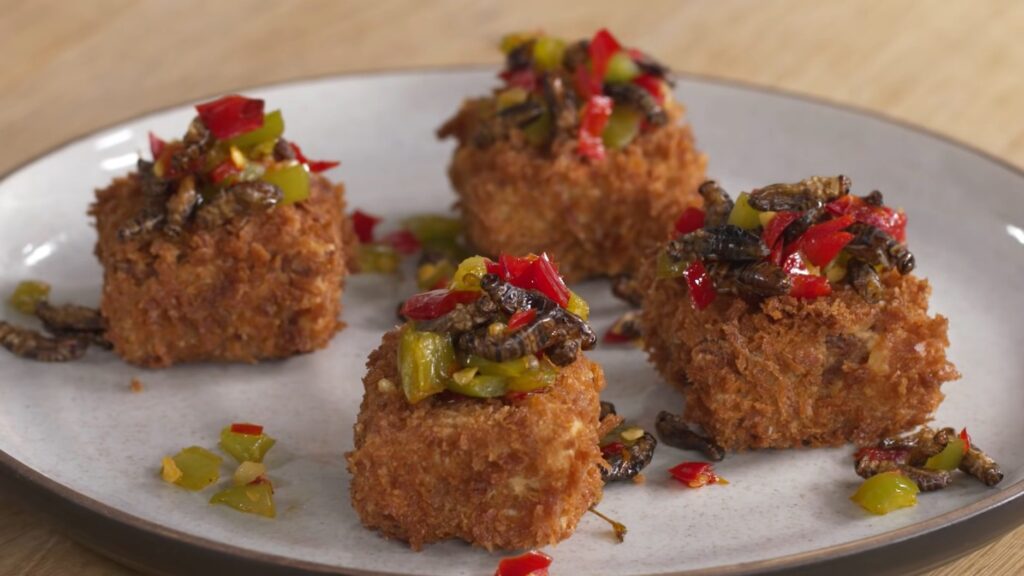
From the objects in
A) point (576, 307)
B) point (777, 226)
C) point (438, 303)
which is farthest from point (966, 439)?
point (438, 303)

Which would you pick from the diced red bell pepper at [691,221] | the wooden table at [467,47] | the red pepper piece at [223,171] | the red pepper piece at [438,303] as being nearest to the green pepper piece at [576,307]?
the red pepper piece at [438,303]

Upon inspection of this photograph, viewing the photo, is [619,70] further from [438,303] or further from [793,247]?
[438,303]

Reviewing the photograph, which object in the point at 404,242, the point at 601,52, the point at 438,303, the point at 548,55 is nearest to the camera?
the point at 438,303

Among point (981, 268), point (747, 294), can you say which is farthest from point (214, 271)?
point (981, 268)

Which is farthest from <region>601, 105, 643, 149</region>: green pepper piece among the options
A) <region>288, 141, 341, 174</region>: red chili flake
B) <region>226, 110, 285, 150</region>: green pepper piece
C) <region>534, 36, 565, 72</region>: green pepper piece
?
<region>226, 110, 285, 150</region>: green pepper piece

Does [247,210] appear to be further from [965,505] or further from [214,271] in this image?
[965,505]

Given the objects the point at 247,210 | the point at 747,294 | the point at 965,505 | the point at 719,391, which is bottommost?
the point at 965,505

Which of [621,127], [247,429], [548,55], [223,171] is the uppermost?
[548,55]
